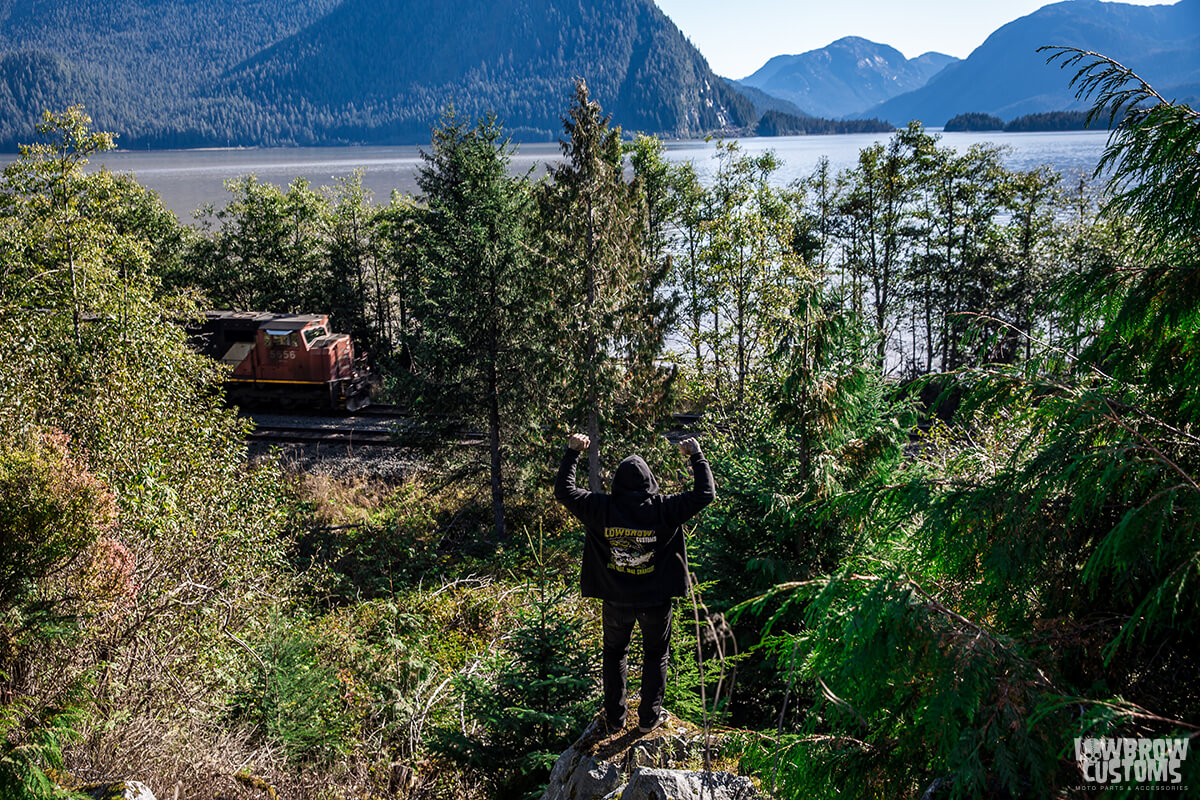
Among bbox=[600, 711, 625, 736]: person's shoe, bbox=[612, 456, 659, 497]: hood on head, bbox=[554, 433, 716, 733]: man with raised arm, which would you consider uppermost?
bbox=[612, 456, 659, 497]: hood on head

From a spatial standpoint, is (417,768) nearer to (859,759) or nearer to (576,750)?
(576,750)

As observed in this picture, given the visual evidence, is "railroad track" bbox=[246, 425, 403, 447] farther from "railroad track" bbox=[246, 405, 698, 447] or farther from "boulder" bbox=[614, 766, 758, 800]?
"boulder" bbox=[614, 766, 758, 800]

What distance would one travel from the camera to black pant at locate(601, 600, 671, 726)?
4.48 meters

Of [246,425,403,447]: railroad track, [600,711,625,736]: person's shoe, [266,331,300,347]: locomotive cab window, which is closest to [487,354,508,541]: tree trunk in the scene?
[246,425,403,447]: railroad track

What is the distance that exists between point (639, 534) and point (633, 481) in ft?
1.11

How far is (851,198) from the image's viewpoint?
1116 inches

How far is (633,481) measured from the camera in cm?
441

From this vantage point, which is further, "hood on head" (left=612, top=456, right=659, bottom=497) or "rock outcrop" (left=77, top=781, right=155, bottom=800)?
"rock outcrop" (left=77, top=781, right=155, bottom=800)

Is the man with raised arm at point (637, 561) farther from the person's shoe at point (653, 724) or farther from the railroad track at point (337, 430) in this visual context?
the railroad track at point (337, 430)

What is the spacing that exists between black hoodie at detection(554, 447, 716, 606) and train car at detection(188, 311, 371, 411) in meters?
20.5

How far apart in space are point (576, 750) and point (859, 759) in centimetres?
225

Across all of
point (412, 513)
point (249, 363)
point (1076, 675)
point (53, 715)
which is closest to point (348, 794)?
point (53, 715)

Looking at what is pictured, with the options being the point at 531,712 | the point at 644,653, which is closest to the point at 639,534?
the point at 644,653

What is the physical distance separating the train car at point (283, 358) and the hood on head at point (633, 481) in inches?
807
